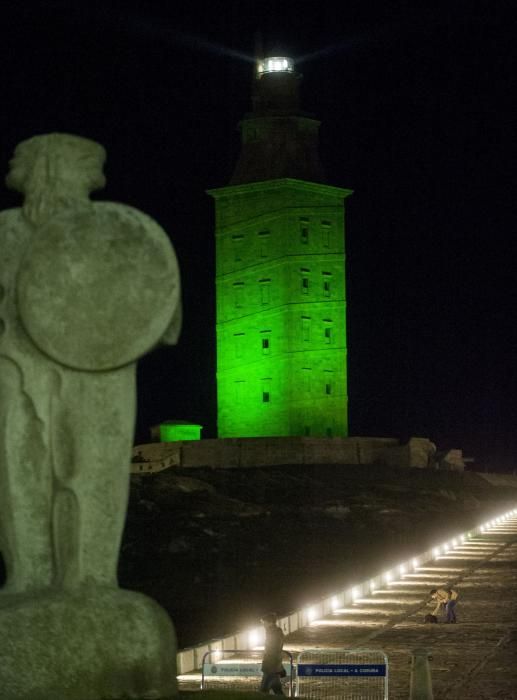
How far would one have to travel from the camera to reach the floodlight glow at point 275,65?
7138cm

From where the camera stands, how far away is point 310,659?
53.2ft

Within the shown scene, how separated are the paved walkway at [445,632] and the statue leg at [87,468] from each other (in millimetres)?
7519

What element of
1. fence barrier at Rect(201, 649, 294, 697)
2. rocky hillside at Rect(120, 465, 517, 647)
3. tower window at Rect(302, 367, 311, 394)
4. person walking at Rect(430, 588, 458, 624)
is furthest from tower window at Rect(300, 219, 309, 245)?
fence barrier at Rect(201, 649, 294, 697)

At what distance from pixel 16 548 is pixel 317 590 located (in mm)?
24009

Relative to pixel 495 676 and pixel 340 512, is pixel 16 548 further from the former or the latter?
pixel 340 512

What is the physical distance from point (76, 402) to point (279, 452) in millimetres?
55739

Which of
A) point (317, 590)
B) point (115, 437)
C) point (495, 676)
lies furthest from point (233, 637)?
point (317, 590)

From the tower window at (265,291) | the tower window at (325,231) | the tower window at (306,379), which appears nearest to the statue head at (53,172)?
the tower window at (306,379)

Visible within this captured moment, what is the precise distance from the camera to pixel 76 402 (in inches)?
245

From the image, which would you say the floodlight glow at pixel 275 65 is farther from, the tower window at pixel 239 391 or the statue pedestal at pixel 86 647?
the statue pedestal at pixel 86 647

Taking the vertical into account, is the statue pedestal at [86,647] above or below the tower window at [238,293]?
below

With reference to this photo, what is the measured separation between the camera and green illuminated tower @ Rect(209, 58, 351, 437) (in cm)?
6956

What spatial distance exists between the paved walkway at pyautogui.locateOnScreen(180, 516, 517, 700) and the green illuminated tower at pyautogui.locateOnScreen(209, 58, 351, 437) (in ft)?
127

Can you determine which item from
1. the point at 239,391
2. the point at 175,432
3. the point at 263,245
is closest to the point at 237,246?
the point at 263,245
